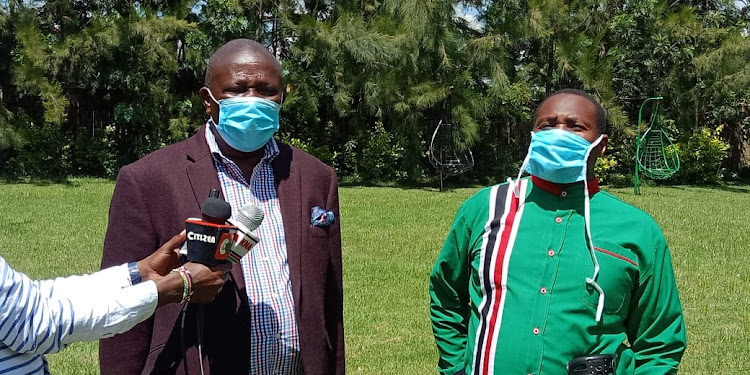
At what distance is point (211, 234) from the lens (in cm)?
193

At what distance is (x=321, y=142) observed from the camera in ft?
62.7

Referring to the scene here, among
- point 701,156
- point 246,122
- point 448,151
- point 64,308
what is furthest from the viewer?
point 701,156

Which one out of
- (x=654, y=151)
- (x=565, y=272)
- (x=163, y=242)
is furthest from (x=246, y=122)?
(x=654, y=151)

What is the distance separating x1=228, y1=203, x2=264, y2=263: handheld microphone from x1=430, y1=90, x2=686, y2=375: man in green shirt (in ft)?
2.66

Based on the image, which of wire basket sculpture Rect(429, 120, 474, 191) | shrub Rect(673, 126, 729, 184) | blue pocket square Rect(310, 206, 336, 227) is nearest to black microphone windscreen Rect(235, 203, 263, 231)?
blue pocket square Rect(310, 206, 336, 227)

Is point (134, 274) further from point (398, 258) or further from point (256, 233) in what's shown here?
point (398, 258)

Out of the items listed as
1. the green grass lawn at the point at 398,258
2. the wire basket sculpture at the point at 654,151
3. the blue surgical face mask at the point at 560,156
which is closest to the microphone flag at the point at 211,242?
the blue surgical face mask at the point at 560,156

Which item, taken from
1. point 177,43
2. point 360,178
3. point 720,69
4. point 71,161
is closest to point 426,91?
point 360,178

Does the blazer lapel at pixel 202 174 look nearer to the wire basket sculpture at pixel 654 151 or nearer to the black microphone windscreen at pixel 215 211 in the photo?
the black microphone windscreen at pixel 215 211

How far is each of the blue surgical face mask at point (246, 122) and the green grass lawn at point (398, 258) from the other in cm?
282

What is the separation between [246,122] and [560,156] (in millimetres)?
1083

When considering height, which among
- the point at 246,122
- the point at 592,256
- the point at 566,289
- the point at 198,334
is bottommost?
the point at 198,334

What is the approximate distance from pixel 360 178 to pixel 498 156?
4036mm

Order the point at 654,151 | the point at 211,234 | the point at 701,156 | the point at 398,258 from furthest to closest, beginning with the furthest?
1. the point at 701,156
2. the point at 654,151
3. the point at 398,258
4. the point at 211,234
